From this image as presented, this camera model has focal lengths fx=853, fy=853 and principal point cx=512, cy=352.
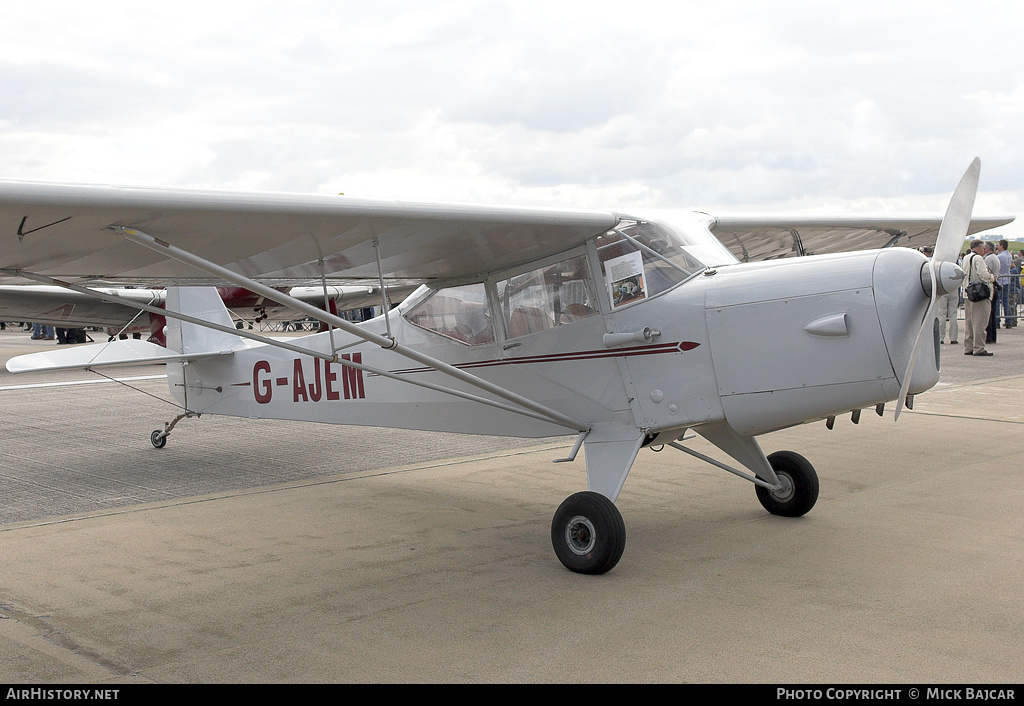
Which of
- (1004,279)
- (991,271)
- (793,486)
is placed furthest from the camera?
(1004,279)

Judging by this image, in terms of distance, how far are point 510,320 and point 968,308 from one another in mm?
14081

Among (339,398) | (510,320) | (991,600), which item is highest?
(510,320)

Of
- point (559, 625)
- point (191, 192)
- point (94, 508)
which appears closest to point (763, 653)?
point (559, 625)

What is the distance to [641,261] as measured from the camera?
16.9ft

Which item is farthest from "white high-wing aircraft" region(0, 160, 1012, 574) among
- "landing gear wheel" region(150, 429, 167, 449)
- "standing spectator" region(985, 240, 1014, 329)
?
"standing spectator" region(985, 240, 1014, 329)

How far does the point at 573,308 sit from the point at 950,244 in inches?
84.6

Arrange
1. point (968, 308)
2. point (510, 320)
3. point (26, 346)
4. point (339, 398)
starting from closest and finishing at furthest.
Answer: point (510, 320) < point (339, 398) < point (968, 308) < point (26, 346)

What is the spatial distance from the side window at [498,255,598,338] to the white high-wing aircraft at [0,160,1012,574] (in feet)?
0.04

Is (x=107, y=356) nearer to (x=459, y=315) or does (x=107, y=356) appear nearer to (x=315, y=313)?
(x=459, y=315)

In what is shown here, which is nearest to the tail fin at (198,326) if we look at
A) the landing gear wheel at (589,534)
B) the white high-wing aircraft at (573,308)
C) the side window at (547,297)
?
the white high-wing aircraft at (573,308)

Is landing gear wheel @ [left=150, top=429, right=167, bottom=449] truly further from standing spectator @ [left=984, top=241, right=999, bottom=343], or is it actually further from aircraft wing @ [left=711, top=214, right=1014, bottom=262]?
standing spectator @ [left=984, top=241, right=999, bottom=343]

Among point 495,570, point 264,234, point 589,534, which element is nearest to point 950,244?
point 589,534

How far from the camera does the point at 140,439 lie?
10070 mm
